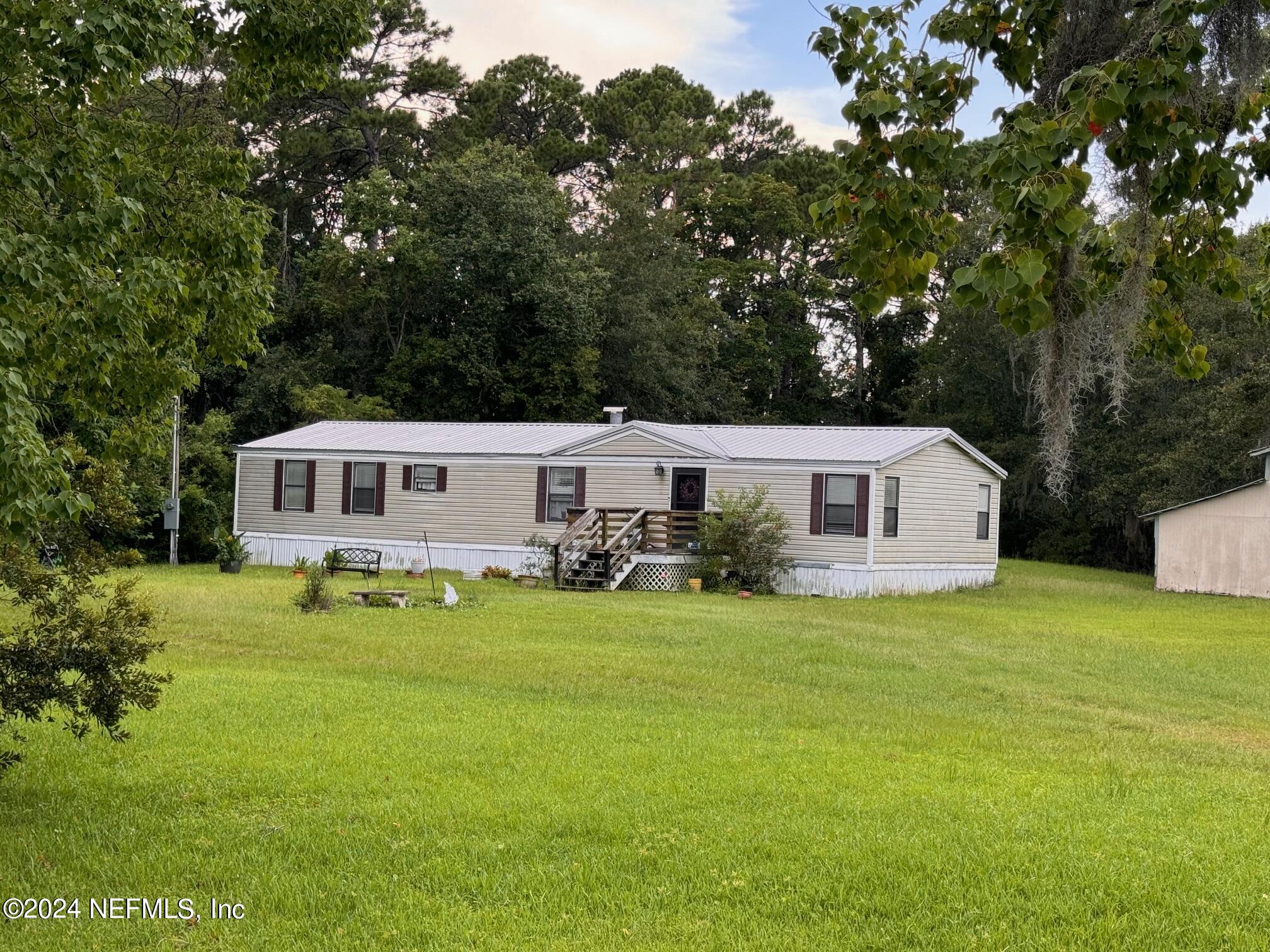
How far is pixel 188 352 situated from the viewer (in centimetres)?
809

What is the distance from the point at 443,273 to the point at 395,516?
A: 11202mm

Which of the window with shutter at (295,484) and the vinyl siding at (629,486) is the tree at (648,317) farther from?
the vinyl siding at (629,486)

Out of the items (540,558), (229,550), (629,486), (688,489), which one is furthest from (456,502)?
(688,489)

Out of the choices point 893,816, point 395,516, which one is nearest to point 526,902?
point 893,816

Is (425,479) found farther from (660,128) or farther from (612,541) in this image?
(660,128)

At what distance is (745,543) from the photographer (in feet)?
81.5

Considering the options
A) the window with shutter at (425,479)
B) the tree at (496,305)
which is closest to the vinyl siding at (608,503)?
the window with shutter at (425,479)

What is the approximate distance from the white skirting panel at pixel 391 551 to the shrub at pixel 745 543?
455 centimetres

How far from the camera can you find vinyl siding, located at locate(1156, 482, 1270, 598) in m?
27.7

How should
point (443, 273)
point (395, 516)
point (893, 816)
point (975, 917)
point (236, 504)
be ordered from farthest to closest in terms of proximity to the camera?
point (443, 273) → point (236, 504) → point (395, 516) → point (893, 816) → point (975, 917)

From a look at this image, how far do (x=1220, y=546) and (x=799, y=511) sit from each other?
35.1 ft

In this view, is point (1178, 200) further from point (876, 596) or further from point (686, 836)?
point (876, 596)

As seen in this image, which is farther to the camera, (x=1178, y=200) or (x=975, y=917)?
(x=975, y=917)

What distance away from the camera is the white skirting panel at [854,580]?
24.7 m
